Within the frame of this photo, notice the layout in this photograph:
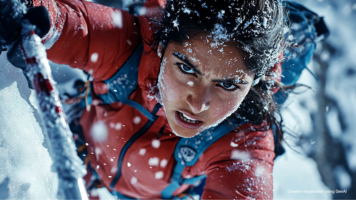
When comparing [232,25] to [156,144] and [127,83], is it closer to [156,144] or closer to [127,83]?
[127,83]

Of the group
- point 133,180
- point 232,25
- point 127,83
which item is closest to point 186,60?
point 232,25

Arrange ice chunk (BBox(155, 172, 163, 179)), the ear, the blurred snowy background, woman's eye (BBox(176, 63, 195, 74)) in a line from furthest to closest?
the blurred snowy background < ice chunk (BBox(155, 172, 163, 179)) < the ear < woman's eye (BBox(176, 63, 195, 74))

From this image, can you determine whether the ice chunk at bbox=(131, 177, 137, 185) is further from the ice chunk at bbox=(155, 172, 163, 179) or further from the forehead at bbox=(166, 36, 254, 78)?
the forehead at bbox=(166, 36, 254, 78)

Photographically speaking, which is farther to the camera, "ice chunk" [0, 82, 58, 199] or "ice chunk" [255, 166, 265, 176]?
"ice chunk" [255, 166, 265, 176]

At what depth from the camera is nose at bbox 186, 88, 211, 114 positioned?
0.79 metres

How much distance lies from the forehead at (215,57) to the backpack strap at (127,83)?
32cm

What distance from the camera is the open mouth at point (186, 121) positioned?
0.89 meters

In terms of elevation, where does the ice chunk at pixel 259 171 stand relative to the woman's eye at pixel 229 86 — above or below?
below

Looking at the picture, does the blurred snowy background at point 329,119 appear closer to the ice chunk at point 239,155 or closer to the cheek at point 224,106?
the ice chunk at point 239,155

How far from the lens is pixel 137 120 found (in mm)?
1124

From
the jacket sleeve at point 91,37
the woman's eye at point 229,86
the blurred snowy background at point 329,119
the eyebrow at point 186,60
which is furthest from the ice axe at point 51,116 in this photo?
the blurred snowy background at point 329,119

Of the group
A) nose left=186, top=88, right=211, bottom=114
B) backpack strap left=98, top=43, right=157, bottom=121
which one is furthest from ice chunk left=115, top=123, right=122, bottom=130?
nose left=186, top=88, right=211, bottom=114

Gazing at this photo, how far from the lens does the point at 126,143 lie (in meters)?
1.15

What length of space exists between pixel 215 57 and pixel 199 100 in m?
0.15
